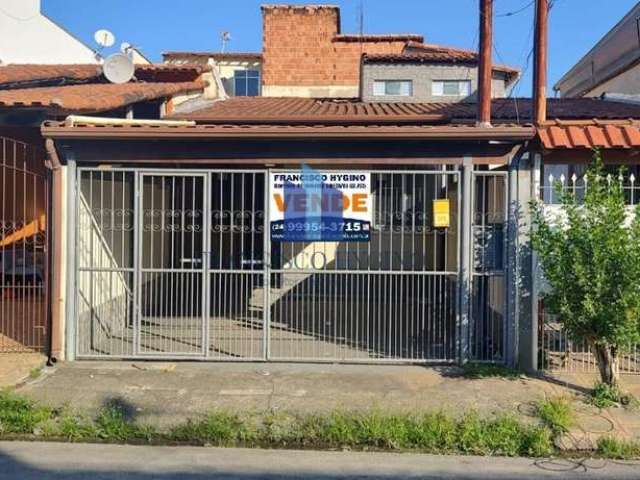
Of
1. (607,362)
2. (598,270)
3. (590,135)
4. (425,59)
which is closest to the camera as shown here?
(598,270)

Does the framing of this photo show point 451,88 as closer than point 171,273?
No

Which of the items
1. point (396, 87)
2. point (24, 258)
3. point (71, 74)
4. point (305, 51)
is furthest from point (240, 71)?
point (24, 258)

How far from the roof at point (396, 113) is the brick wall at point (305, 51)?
9187mm

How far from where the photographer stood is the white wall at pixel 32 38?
63.6 ft

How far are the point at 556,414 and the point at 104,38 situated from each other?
1499cm

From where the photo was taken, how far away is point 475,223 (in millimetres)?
7703

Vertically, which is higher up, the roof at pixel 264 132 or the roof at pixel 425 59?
the roof at pixel 425 59

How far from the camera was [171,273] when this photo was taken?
8.33m

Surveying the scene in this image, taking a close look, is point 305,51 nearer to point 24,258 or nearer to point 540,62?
point 24,258

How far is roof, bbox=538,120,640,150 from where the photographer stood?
697 cm

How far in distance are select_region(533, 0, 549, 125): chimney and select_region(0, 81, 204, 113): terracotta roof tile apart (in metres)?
6.12

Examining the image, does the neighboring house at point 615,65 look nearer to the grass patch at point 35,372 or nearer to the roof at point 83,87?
the roof at point 83,87

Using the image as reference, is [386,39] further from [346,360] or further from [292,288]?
[346,360]

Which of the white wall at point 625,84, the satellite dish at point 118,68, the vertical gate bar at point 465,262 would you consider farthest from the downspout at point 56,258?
the white wall at point 625,84
